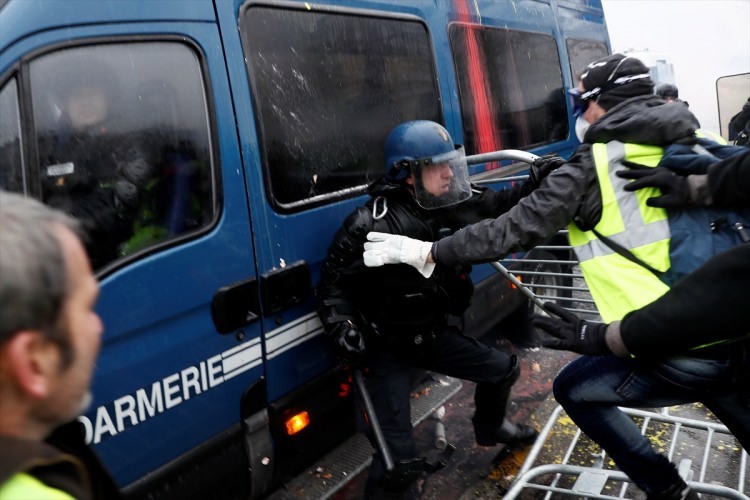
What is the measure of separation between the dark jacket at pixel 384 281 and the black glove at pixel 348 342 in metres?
0.03

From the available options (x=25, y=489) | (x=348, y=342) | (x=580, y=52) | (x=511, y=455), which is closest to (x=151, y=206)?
(x=348, y=342)

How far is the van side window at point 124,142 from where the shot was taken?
1.77 meters

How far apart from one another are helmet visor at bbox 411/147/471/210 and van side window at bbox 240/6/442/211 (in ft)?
1.34

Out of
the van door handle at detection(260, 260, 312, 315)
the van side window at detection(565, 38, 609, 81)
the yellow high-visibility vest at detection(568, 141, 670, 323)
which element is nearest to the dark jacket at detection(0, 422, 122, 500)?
the van door handle at detection(260, 260, 312, 315)

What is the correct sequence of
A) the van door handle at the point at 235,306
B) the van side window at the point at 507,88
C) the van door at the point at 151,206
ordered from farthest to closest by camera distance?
the van side window at the point at 507,88
the van door handle at the point at 235,306
the van door at the point at 151,206

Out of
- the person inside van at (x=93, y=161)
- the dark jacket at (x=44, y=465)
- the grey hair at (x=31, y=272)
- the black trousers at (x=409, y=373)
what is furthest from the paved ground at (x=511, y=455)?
the grey hair at (x=31, y=272)

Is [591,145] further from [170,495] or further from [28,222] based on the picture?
[170,495]

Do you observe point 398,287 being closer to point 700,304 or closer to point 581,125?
point 581,125

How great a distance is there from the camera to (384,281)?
2535mm

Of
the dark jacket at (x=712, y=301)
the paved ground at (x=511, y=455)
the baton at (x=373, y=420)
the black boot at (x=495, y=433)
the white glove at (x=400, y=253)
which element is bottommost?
the paved ground at (x=511, y=455)

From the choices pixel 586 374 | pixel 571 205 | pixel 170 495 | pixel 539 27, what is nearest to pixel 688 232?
pixel 571 205

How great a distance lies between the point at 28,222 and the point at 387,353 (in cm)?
196

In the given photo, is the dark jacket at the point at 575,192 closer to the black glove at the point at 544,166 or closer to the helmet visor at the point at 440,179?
the black glove at the point at 544,166

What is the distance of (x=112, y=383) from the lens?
74.6 inches
